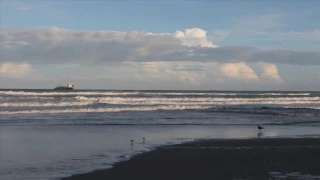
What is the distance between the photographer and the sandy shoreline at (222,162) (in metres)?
9.34

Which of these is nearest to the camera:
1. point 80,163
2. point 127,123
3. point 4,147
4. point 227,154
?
point 80,163

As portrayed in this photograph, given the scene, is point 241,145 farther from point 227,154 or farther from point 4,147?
point 4,147

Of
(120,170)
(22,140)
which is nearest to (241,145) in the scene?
(120,170)

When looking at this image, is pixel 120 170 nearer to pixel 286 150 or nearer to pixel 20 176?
pixel 20 176

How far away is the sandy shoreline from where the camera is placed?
30.7 feet

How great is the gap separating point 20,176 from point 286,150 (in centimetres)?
817

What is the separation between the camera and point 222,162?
11062 millimetres

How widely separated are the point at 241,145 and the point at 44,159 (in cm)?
681

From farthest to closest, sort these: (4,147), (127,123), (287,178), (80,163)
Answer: (127,123) → (4,147) → (80,163) → (287,178)

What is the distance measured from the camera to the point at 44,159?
11172mm

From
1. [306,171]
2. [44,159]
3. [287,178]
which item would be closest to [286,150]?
[306,171]

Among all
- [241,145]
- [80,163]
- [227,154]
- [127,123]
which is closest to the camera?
[80,163]

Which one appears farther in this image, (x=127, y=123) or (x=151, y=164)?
(x=127, y=123)

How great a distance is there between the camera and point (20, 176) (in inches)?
354
